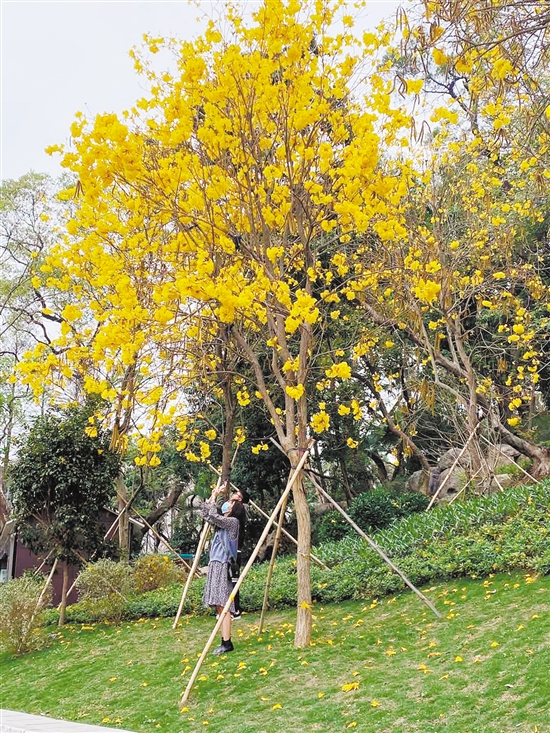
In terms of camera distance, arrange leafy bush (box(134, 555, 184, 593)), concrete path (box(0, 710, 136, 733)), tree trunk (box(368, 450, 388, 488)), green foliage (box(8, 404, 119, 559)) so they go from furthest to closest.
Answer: tree trunk (box(368, 450, 388, 488)), leafy bush (box(134, 555, 184, 593)), green foliage (box(8, 404, 119, 559)), concrete path (box(0, 710, 136, 733))

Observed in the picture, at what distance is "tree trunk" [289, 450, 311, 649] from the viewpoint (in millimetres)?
5555

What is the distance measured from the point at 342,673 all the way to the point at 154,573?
5.69 m

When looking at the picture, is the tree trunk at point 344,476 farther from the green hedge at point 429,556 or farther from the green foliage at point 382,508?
the green hedge at point 429,556

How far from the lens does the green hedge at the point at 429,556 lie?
6.59 metres

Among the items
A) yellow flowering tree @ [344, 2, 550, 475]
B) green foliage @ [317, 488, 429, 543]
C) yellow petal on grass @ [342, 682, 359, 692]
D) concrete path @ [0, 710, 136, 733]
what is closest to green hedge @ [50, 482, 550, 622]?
yellow flowering tree @ [344, 2, 550, 475]

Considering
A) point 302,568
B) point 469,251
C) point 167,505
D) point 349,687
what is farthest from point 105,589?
point 167,505

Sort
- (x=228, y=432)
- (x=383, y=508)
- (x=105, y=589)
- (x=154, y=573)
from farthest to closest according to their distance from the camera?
(x=383, y=508), (x=154, y=573), (x=228, y=432), (x=105, y=589)

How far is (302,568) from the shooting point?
5.73m

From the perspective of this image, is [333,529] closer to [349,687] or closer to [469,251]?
[469,251]

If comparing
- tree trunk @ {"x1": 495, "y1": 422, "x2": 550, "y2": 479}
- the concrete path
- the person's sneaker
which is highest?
tree trunk @ {"x1": 495, "y1": 422, "x2": 550, "y2": 479}

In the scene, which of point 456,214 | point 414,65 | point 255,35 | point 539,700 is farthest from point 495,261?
point 539,700

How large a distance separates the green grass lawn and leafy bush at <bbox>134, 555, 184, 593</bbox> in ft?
7.42

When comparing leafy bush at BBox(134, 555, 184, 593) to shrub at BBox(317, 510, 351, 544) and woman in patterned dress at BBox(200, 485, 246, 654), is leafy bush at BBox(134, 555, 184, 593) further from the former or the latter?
woman in patterned dress at BBox(200, 485, 246, 654)

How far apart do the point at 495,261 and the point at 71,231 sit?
7085 millimetres
